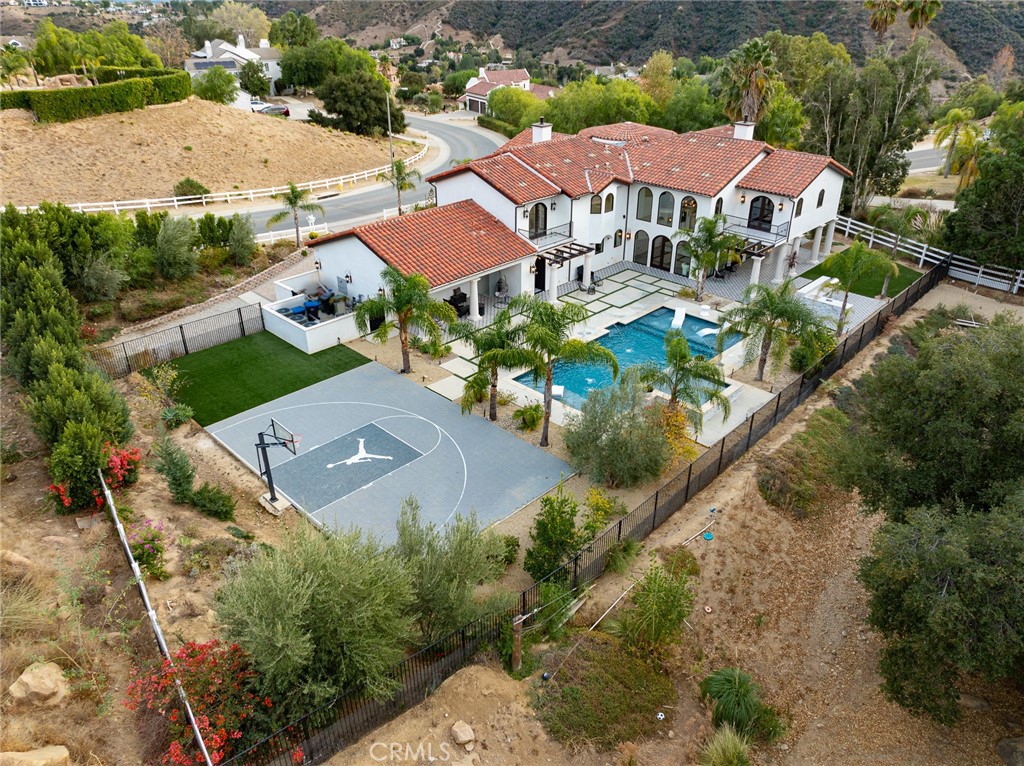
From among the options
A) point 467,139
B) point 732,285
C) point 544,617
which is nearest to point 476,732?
point 544,617

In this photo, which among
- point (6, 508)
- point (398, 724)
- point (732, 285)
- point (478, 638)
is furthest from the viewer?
point (732, 285)

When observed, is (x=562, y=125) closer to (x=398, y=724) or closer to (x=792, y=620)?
(x=792, y=620)

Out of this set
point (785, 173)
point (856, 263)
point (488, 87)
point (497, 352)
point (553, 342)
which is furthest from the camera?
point (488, 87)

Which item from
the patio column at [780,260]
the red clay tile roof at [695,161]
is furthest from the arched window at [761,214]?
the red clay tile roof at [695,161]

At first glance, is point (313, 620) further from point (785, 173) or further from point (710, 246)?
point (785, 173)

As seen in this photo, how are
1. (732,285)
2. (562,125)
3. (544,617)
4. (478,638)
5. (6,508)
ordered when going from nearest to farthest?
(478,638)
(544,617)
(6,508)
(732,285)
(562,125)
